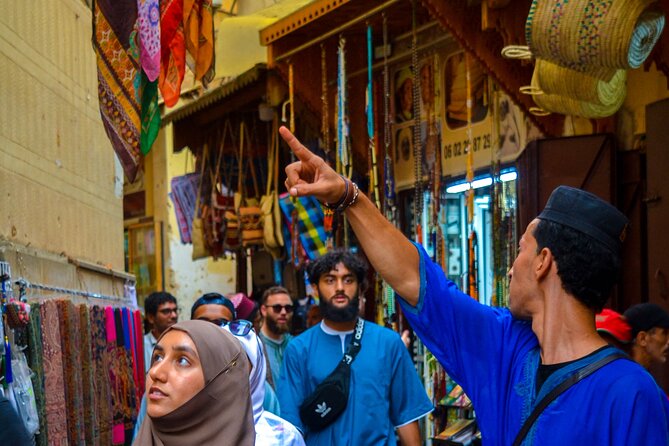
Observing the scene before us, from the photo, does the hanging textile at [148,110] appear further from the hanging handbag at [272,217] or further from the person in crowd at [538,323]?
the hanging handbag at [272,217]

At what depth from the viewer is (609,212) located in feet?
8.86

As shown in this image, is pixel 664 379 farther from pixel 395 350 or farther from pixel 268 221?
pixel 268 221

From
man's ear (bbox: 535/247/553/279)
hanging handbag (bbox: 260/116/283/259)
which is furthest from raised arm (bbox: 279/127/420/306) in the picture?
hanging handbag (bbox: 260/116/283/259)

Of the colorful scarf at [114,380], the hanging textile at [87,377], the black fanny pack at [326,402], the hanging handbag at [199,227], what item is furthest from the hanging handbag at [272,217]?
the black fanny pack at [326,402]

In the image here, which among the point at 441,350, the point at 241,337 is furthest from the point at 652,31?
the point at 441,350

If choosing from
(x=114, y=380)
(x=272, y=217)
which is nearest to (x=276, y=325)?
(x=114, y=380)

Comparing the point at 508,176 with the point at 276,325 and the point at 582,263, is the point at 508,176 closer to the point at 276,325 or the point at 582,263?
the point at 276,325

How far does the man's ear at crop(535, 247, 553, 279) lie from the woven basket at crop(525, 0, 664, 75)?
2726 mm

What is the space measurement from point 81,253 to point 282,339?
139 cm

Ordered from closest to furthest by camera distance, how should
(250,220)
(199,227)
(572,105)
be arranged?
(572,105), (250,220), (199,227)

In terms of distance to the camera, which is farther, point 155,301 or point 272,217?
point 272,217

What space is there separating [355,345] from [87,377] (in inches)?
55.6

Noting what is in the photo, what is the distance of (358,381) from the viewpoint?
18.1 ft

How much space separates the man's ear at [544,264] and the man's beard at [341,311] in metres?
3.03
